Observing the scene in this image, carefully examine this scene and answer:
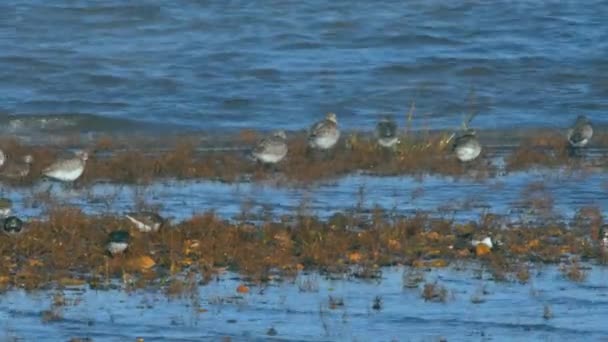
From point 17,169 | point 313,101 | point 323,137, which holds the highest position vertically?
point 313,101

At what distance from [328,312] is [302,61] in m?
23.3

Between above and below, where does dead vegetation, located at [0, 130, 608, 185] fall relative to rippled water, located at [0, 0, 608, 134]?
below

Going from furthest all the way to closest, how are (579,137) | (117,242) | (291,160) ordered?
(579,137) → (291,160) → (117,242)

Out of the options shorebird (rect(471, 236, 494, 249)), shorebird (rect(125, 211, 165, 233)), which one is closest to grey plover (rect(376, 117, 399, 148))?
shorebird (rect(125, 211, 165, 233))

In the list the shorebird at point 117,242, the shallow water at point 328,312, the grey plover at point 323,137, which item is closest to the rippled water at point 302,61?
the grey plover at point 323,137

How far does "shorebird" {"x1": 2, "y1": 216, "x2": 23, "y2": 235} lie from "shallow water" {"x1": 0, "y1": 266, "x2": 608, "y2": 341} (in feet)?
6.30

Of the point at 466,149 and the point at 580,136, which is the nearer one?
the point at 466,149

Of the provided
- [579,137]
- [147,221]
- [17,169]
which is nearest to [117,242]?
[147,221]

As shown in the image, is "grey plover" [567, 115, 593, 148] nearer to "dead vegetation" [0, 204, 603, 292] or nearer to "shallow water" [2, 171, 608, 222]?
"shallow water" [2, 171, 608, 222]

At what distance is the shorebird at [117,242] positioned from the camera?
517 inches

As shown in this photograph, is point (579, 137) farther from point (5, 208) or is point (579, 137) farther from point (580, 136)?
point (5, 208)

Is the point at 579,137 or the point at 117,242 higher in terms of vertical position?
the point at 579,137

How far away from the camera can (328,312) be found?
11.4 meters

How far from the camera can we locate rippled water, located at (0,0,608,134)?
93.6 ft
